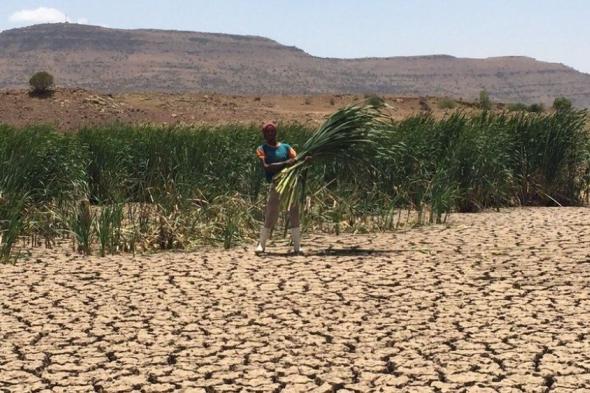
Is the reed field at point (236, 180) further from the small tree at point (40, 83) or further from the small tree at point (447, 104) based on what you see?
the small tree at point (447, 104)

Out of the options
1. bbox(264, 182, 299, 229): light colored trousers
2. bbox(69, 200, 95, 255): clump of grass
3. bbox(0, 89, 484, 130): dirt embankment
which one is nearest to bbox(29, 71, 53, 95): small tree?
bbox(0, 89, 484, 130): dirt embankment

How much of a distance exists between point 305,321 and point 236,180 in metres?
6.64

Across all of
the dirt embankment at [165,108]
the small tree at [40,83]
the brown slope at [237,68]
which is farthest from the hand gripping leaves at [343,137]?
the brown slope at [237,68]

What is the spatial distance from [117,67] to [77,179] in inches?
3752

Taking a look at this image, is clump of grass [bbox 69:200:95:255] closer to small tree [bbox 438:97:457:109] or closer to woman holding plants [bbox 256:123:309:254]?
woman holding plants [bbox 256:123:309:254]

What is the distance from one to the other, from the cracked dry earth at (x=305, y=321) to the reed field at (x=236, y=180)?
1.02 metres

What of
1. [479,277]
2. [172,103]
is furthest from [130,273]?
[172,103]

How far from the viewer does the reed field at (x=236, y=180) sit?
10.8 metres

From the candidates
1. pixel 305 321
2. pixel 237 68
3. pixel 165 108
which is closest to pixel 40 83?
pixel 165 108

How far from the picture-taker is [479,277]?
8.48 metres

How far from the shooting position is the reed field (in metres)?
10.8

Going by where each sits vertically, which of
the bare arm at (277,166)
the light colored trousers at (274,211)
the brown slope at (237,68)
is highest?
the brown slope at (237,68)

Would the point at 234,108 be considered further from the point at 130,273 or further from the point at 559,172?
the point at 130,273

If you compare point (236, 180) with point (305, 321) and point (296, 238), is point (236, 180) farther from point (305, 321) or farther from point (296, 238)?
point (305, 321)
